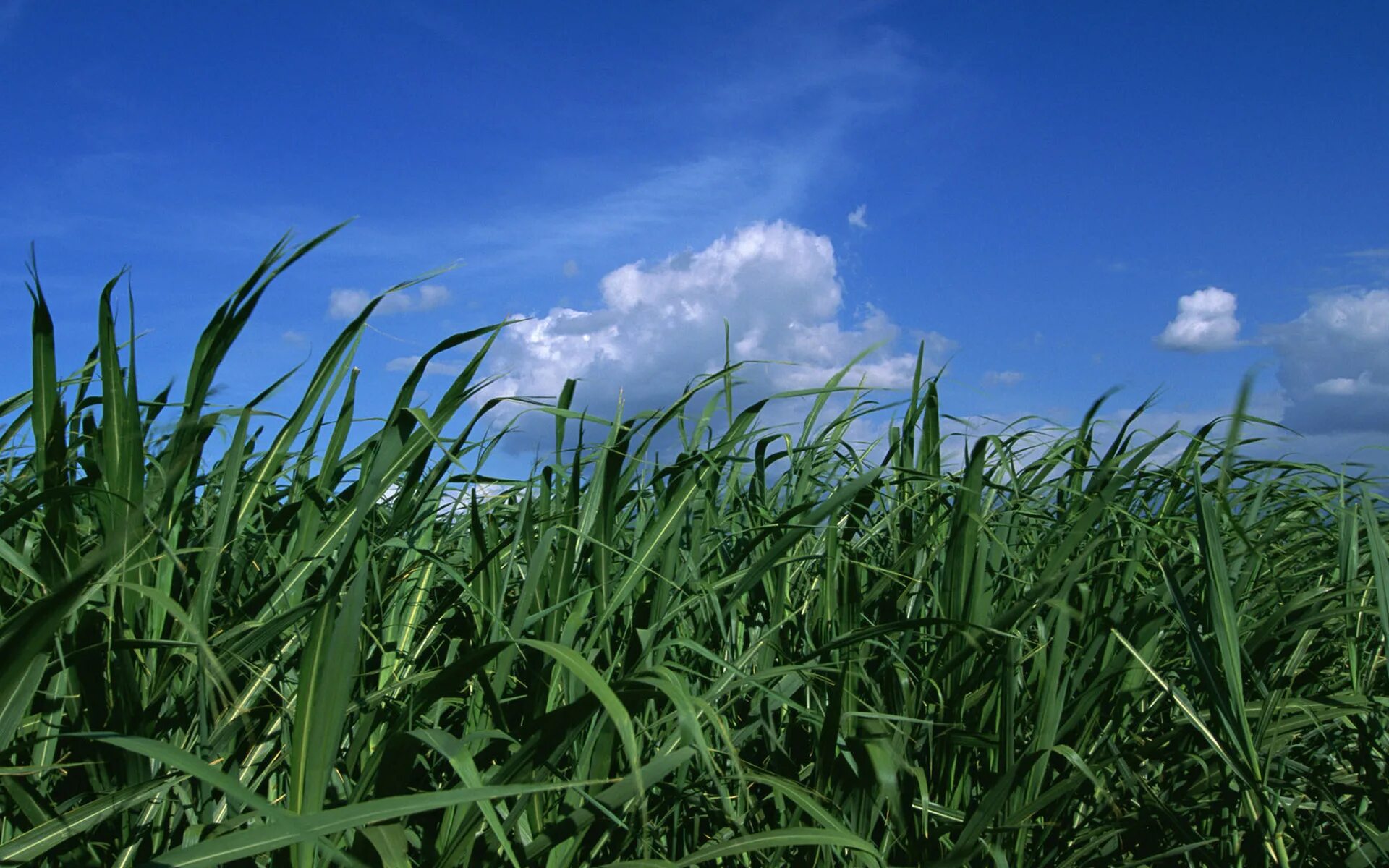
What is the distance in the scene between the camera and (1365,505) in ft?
5.69

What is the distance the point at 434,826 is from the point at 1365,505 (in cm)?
154

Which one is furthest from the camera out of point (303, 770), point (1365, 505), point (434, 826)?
point (1365, 505)

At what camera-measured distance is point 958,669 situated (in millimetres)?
1632

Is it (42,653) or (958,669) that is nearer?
(42,653)

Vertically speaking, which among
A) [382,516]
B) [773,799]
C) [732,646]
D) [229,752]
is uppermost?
[382,516]

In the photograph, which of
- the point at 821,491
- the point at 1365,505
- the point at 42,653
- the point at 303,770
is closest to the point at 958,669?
the point at 821,491

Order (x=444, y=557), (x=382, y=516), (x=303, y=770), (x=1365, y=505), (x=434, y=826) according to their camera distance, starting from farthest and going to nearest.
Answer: (x=444, y=557) < (x=382, y=516) < (x=1365, y=505) < (x=434, y=826) < (x=303, y=770)

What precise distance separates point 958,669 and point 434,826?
0.81 metres

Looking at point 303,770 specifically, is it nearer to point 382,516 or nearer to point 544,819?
point 544,819

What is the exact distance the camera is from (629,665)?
5.06ft

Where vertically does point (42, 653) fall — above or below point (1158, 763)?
above

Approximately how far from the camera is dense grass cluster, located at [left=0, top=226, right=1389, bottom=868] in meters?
1.20

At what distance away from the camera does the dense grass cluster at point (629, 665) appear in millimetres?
1204

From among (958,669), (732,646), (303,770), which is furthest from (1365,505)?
(303,770)
